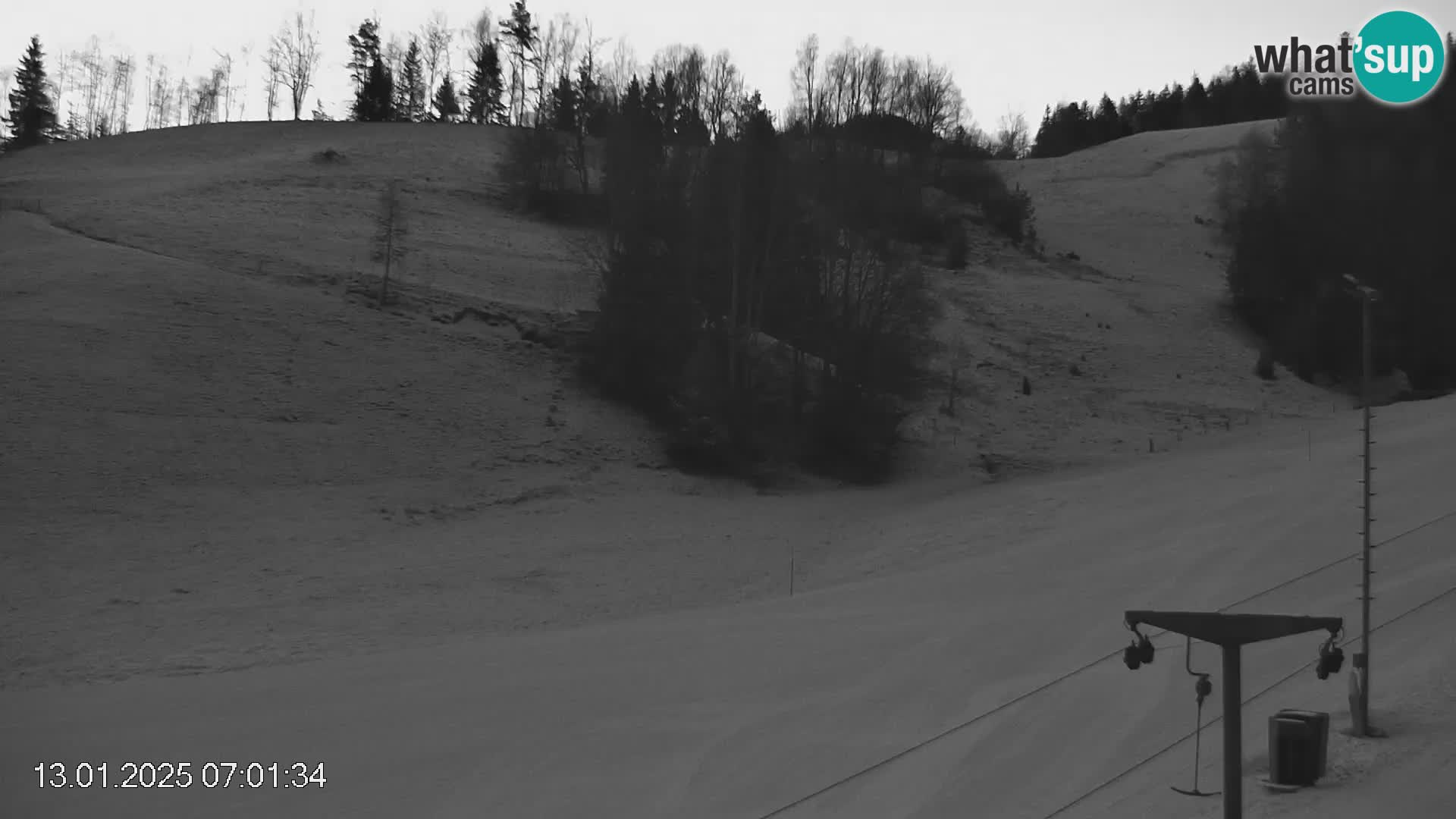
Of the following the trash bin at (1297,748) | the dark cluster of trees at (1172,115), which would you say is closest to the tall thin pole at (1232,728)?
the trash bin at (1297,748)

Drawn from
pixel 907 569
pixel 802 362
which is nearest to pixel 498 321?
pixel 802 362

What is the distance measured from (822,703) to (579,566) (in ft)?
35.1

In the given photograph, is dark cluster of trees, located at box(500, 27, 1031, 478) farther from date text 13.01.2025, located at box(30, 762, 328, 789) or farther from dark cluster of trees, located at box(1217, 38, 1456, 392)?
date text 13.01.2025, located at box(30, 762, 328, 789)

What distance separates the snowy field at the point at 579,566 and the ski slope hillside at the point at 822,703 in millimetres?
83

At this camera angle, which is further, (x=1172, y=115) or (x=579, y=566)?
(x=1172, y=115)

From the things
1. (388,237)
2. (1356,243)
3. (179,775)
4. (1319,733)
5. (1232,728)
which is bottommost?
(179,775)

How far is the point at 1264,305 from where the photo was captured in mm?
53469

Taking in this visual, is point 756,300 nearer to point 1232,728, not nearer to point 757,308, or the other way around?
point 757,308

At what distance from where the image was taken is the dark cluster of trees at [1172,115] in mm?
115188

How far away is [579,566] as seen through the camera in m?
26.8

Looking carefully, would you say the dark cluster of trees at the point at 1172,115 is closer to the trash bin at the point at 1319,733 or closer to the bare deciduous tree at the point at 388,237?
the bare deciduous tree at the point at 388,237

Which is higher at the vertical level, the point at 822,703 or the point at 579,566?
the point at 579,566

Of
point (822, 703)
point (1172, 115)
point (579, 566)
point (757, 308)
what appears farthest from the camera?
point (1172, 115)

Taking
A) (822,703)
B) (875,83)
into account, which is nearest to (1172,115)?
(875,83)
